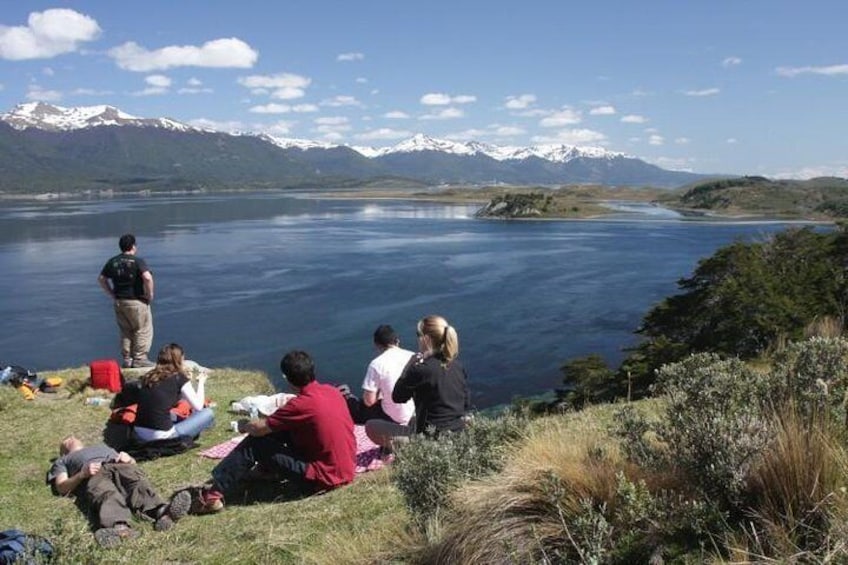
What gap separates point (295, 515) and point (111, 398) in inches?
286

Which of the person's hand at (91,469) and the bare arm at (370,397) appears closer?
the person's hand at (91,469)

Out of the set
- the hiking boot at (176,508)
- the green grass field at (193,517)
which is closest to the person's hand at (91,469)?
the green grass field at (193,517)

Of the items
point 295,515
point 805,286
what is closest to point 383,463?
point 295,515

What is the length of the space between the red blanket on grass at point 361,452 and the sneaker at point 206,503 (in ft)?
5.82

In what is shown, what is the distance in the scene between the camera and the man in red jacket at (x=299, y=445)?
737cm

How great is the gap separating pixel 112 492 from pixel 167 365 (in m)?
2.79

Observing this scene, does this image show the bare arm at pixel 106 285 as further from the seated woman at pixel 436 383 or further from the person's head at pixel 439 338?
the person's head at pixel 439 338

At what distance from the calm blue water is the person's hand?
19.6m

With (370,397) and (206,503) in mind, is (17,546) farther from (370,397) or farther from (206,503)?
(370,397)

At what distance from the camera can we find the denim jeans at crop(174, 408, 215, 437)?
397 inches

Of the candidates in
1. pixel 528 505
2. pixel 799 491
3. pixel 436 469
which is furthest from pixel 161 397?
pixel 799 491

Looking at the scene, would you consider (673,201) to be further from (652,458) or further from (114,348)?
(652,458)

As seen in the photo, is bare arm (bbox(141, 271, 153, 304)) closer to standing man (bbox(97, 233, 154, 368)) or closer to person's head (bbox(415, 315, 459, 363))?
standing man (bbox(97, 233, 154, 368))

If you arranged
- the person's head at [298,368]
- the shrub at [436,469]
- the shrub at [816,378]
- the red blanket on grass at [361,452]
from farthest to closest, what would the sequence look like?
1. the red blanket on grass at [361,452]
2. the person's head at [298,368]
3. the shrub at [436,469]
4. the shrub at [816,378]
